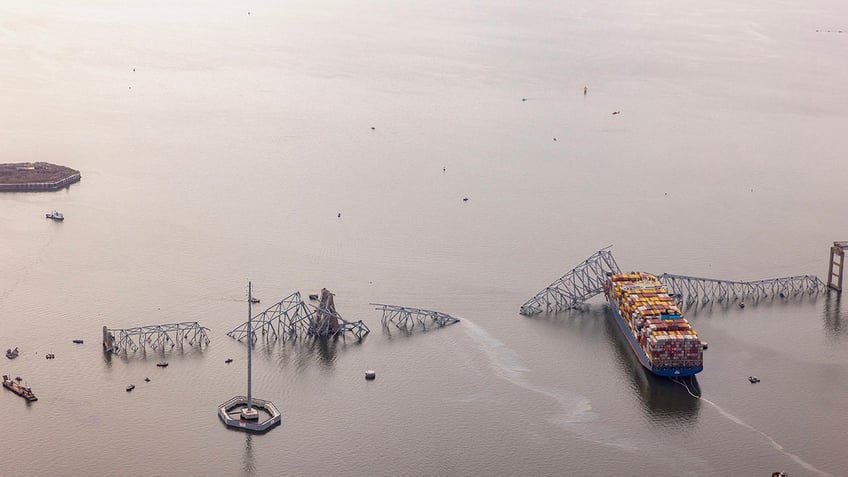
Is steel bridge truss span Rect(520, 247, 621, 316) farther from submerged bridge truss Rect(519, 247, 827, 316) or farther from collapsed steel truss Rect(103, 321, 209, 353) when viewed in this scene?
collapsed steel truss Rect(103, 321, 209, 353)

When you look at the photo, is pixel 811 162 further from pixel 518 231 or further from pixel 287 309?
pixel 287 309

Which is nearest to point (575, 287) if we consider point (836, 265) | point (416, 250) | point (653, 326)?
point (653, 326)

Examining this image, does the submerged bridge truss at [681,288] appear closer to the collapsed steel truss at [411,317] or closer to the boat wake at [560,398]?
the collapsed steel truss at [411,317]

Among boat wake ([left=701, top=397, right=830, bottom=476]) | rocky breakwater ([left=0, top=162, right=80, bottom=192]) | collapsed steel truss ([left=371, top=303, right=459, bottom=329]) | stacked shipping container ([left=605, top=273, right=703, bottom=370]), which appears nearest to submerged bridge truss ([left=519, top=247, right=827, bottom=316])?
stacked shipping container ([left=605, top=273, right=703, bottom=370])

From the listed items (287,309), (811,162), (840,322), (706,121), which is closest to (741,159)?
(811,162)

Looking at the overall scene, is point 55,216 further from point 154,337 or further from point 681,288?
point 681,288
